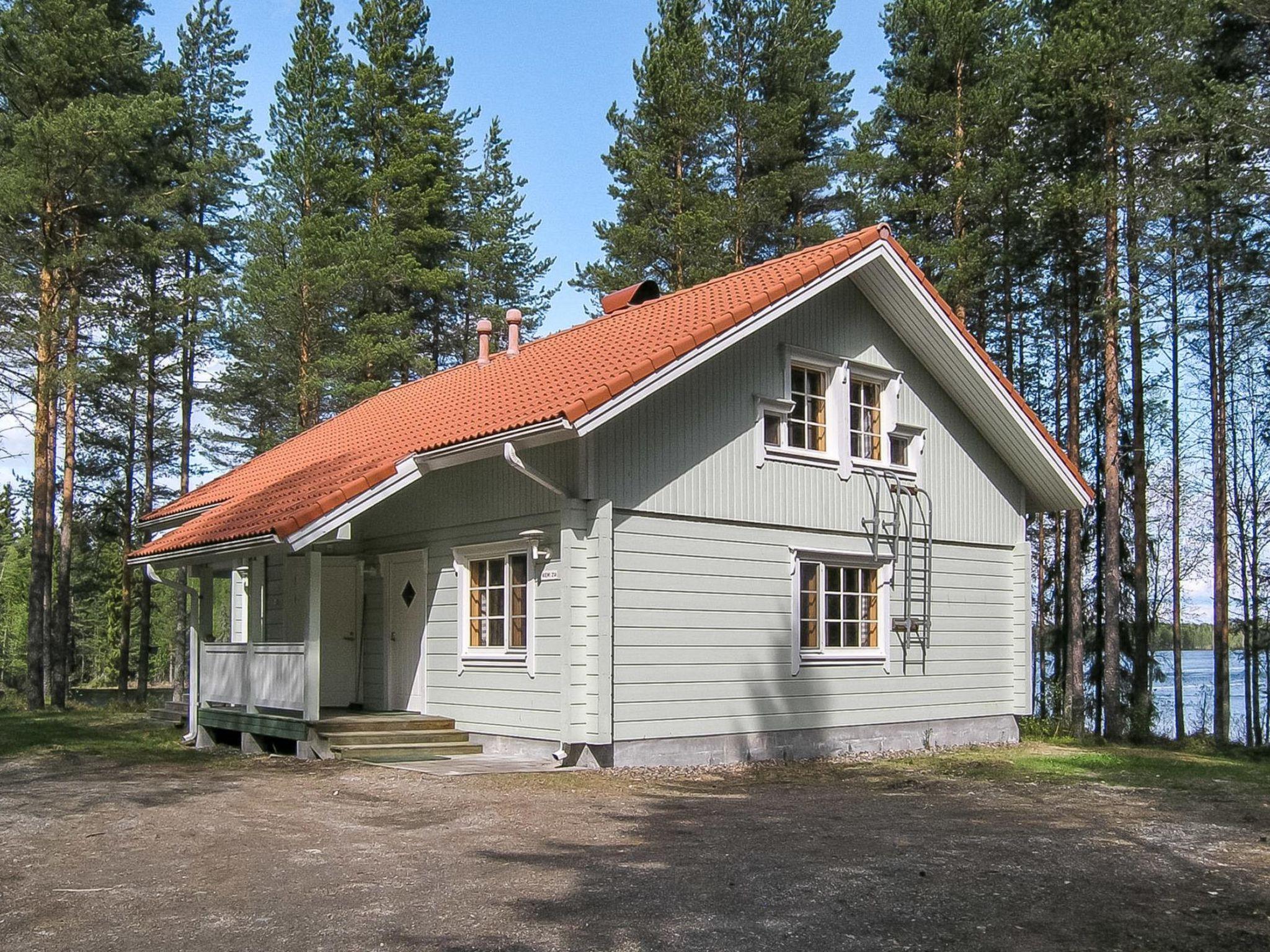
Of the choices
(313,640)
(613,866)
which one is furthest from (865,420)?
(613,866)

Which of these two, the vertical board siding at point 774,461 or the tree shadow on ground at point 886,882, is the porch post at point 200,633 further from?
the tree shadow on ground at point 886,882

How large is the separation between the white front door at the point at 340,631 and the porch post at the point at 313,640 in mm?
2804

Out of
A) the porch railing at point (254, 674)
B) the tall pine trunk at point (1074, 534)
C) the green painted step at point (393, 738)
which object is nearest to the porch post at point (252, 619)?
the porch railing at point (254, 674)

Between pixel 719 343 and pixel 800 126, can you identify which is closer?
pixel 719 343

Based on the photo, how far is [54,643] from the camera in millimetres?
26750

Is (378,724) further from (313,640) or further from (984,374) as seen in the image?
(984,374)

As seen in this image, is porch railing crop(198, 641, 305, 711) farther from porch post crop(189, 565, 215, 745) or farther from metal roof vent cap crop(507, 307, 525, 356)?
metal roof vent cap crop(507, 307, 525, 356)

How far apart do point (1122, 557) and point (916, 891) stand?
2186 centimetres

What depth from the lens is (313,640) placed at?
506 inches

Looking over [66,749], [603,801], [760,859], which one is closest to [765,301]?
[603,801]

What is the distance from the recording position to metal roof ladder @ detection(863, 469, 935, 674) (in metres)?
15.3

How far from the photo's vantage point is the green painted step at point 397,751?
12.8 m

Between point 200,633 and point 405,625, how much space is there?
3048mm

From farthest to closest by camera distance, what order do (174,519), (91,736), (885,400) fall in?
(174,519) → (91,736) → (885,400)
